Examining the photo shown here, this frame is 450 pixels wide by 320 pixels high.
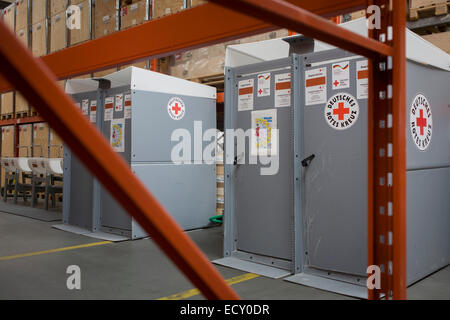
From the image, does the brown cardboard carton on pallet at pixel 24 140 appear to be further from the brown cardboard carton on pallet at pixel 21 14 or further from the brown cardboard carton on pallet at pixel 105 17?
the brown cardboard carton on pallet at pixel 105 17

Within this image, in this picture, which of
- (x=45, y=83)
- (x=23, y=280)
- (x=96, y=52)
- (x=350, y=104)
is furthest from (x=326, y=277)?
(x=45, y=83)

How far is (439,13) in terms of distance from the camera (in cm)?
419

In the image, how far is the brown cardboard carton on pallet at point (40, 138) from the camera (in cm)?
949

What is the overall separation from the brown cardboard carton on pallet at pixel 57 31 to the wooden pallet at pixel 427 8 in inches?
205

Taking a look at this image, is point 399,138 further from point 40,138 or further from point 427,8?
point 40,138

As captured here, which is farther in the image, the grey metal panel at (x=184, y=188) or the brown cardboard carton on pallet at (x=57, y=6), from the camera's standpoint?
the brown cardboard carton on pallet at (x=57, y=6)

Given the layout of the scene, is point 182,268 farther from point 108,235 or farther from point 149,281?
point 108,235

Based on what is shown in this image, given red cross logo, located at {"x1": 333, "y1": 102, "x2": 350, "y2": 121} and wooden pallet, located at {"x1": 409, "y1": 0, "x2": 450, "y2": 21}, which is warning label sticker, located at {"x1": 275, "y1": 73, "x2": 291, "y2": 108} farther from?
wooden pallet, located at {"x1": 409, "y1": 0, "x2": 450, "y2": 21}

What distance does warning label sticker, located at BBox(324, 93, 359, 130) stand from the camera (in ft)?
10.4

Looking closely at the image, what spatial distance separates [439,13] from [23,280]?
463cm

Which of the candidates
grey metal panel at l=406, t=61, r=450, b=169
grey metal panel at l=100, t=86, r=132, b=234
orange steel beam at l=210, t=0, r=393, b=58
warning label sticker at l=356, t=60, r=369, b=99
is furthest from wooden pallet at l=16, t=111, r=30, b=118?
orange steel beam at l=210, t=0, r=393, b=58

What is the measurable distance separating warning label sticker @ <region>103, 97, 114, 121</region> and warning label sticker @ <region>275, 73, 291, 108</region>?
2531 mm

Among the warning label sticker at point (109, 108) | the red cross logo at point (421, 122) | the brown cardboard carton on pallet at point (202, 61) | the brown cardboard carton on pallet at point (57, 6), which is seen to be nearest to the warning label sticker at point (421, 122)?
the red cross logo at point (421, 122)

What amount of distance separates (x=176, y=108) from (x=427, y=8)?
3.09 m
